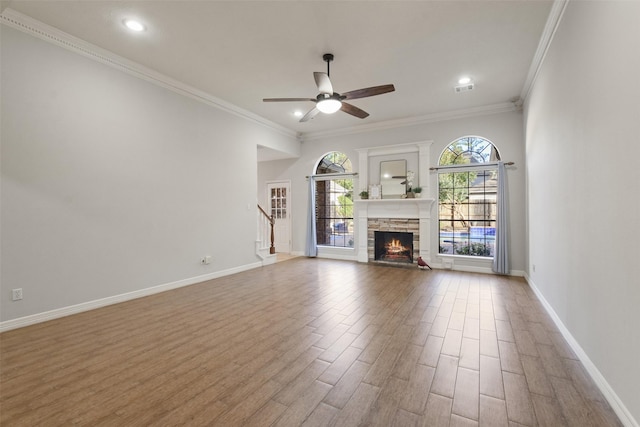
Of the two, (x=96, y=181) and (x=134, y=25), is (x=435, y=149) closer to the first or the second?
(x=134, y=25)

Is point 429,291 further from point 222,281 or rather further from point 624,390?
point 222,281

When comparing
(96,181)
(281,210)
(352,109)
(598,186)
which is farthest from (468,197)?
(96,181)

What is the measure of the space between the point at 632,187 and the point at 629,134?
31cm

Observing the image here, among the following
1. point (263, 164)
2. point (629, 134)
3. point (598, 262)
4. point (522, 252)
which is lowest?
point (522, 252)

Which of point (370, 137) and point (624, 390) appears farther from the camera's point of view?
point (370, 137)

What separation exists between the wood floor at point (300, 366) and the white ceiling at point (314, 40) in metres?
3.28

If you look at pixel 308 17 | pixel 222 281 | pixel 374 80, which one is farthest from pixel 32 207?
pixel 374 80

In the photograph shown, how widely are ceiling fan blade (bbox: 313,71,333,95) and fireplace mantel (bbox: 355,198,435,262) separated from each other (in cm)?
357

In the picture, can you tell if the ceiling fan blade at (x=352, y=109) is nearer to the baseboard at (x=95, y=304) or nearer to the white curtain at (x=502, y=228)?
the white curtain at (x=502, y=228)

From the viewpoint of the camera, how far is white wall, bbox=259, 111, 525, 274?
540 centimetres

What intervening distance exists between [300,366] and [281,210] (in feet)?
20.8

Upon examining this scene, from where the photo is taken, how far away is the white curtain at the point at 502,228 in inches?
212

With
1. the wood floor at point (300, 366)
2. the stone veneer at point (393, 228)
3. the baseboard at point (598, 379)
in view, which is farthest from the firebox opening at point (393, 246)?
the baseboard at point (598, 379)

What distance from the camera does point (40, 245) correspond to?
10.5ft
